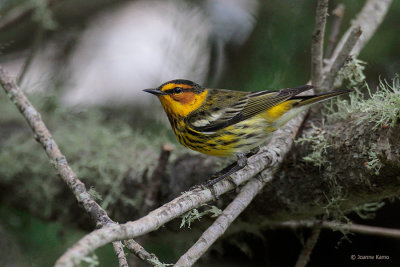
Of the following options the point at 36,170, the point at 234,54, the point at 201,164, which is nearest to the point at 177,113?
the point at 201,164

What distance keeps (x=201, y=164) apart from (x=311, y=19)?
1.38 meters

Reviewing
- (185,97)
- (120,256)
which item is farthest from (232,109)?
(120,256)

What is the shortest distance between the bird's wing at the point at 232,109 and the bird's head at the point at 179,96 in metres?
0.09

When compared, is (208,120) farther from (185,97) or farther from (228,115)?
(185,97)

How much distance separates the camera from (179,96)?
3.02 meters

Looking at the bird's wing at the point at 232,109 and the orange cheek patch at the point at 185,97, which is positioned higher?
the orange cheek patch at the point at 185,97

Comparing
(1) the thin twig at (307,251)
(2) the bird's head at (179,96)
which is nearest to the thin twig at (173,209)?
(1) the thin twig at (307,251)

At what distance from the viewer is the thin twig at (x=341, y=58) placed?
2481 millimetres

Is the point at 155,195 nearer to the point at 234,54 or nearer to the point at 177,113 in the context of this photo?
the point at 177,113

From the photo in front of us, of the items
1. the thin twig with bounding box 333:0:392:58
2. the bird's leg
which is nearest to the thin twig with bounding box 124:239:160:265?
the bird's leg

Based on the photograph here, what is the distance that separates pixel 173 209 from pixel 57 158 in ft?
2.45

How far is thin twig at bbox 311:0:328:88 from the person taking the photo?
239 centimetres

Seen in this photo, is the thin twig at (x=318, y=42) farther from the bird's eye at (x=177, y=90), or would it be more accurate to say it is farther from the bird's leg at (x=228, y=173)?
the bird's eye at (x=177, y=90)

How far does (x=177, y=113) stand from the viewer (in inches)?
119
